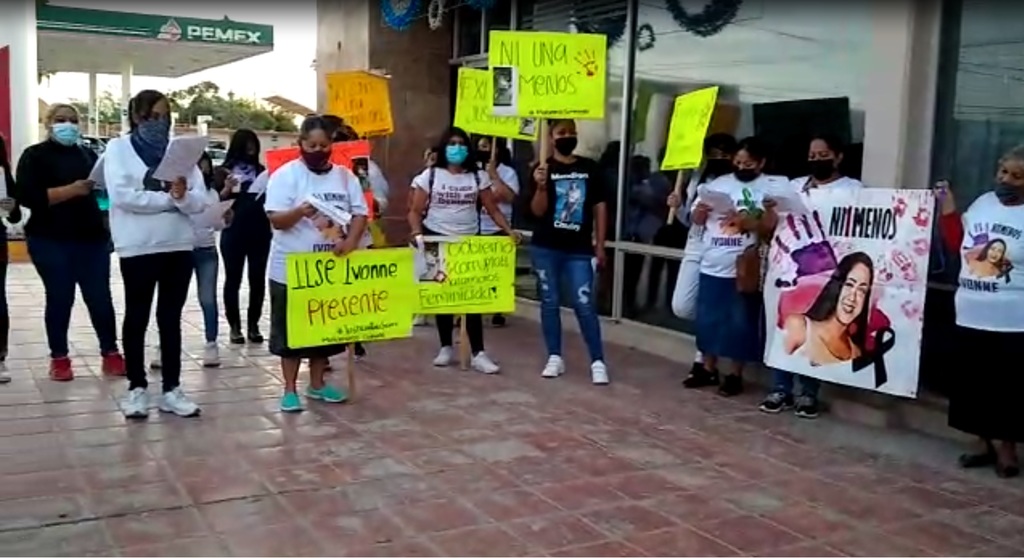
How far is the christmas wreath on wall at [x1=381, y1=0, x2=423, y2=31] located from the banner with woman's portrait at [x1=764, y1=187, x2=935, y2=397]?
531 centimetres

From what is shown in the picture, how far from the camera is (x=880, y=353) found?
18.0 feet

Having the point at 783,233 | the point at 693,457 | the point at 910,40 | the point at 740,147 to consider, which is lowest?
the point at 693,457

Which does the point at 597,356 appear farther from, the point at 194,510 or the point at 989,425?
the point at 194,510

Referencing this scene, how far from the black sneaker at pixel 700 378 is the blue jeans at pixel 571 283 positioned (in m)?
0.60

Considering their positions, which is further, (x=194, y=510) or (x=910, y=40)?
(x=910, y=40)

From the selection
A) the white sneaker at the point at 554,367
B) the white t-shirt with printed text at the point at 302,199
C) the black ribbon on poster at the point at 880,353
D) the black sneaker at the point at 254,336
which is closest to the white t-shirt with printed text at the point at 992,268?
the black ribbon on poster at the point at 880,353

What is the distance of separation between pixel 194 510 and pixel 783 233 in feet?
11.9

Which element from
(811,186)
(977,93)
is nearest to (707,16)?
(811,186)

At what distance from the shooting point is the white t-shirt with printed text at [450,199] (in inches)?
275

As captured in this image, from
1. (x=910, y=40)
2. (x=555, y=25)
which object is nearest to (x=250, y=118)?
(x=555, y=25)

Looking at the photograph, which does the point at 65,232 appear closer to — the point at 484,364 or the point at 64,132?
the point at 64,132

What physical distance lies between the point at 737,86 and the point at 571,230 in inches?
69.0

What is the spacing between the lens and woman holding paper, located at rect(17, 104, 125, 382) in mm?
5992

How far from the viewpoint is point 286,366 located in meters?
5.86
